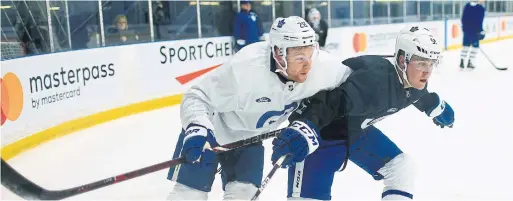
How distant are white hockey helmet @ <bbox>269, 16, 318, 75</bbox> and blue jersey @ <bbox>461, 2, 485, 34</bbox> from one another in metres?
6.95

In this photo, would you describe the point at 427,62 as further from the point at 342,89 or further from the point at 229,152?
the point at 229,152

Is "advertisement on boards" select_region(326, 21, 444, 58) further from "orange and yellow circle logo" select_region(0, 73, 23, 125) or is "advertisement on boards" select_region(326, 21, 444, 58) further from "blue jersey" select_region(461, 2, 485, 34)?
"orange and yellow circle logo" select_region(0, 73, 23, 125)

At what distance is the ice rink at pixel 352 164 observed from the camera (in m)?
3.13

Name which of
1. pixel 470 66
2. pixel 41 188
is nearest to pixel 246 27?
pixel 470 66

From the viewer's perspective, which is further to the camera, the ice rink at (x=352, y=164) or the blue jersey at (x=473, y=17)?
the blue jersey at (x=473, y=17)

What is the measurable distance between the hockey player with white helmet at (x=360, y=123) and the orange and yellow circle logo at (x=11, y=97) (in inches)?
99.8

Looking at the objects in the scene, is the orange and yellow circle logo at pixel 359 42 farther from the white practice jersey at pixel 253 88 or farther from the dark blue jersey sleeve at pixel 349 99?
the dark blue jersey sleeve at pixel 349 99

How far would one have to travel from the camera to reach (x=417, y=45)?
2.07m

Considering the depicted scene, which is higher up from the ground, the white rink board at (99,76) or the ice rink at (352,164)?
the white rink board at (99,76)

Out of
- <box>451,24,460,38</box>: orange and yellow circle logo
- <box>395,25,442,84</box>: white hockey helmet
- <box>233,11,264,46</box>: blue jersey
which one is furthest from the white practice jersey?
<box>451,24,460,38</box>: orange and yellow circle logo

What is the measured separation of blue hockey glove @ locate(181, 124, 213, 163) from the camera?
1.94 meters

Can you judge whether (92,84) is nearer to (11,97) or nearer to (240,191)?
(11,97)

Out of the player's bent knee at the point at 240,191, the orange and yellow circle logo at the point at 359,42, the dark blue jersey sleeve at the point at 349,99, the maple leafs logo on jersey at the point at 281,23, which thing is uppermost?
the maple leafs logo on jersey at the point at 281,23

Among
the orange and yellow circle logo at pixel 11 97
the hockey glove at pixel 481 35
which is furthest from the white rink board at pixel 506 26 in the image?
the orange and yellow circle logo at pixel 11 97
